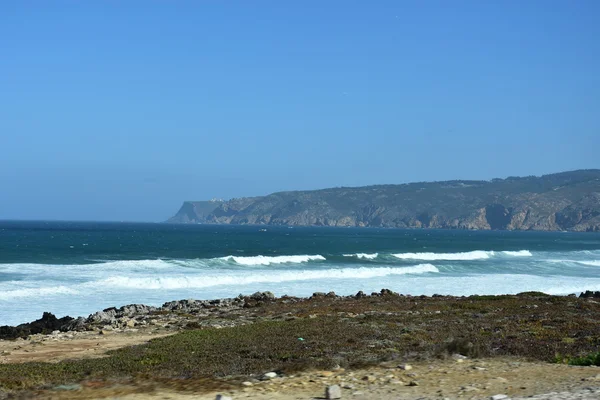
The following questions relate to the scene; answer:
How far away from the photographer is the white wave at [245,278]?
4438 cm

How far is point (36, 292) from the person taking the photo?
37000mm

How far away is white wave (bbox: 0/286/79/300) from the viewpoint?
35691 millimetres

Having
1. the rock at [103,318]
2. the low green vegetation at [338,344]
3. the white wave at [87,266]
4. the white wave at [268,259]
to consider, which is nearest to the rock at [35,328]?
the rock at [103,318]

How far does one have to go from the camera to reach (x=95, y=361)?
14484 mm

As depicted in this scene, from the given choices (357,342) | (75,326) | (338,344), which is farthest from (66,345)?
(357,342)

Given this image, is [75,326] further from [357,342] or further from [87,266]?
[87,266]

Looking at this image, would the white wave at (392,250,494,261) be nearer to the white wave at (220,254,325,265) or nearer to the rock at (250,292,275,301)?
the white wave at (220,254,325,265)

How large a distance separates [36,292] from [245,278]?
1628cm

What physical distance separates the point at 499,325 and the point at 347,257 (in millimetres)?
60193

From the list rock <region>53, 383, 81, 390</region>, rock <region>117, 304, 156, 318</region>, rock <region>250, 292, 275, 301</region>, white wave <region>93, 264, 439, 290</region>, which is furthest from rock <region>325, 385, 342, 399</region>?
white wave <region>93, 264, 439, 290</region>

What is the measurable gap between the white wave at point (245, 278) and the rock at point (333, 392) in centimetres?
3376

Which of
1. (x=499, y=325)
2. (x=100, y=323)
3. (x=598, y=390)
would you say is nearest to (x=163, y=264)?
(x=100, y=323)

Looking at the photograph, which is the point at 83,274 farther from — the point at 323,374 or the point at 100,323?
the point at 323,374

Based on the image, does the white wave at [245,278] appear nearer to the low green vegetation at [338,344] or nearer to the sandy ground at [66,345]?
the low green vegetation at [338,344]
